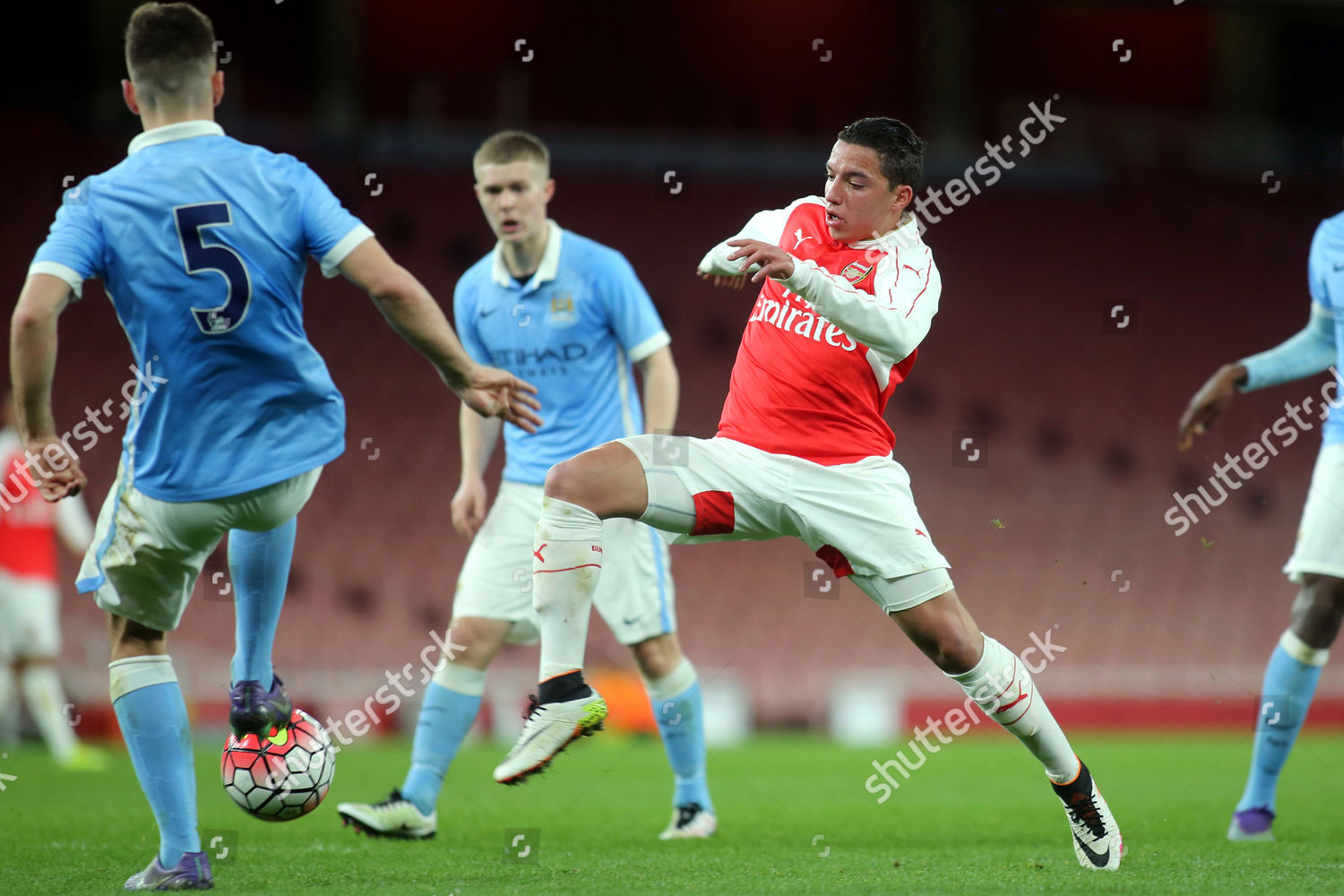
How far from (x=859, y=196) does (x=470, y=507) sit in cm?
199

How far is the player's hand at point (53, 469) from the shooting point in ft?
10.9

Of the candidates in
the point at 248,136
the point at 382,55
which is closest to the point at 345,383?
the point at 248,136

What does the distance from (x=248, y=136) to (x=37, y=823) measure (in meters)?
8.76

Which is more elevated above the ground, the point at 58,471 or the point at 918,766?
the point at 58,471

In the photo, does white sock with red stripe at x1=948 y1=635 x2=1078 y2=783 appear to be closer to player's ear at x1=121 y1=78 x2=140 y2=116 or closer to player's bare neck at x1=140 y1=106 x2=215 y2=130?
player's bare neck at x1=140 y1=106 x2=215 y2=130

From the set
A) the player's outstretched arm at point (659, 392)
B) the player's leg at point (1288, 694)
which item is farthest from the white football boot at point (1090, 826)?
the player's outstretched arm at point (659, 392)

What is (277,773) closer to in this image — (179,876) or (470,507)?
(179,876)

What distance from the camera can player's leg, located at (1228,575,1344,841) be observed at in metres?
4.77

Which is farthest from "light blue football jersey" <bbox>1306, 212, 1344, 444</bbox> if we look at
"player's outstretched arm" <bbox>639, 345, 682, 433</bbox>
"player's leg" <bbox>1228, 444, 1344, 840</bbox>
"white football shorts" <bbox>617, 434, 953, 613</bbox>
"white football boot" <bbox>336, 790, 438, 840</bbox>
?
"white football boot" <bbox>336, 790, 438, 840</bbox>

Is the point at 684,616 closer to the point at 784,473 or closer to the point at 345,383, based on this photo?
the point at 345,383

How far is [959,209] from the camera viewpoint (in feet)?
48.9

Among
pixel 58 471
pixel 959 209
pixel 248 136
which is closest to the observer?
pixel 58 471

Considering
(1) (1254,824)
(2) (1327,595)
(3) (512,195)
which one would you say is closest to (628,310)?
(3) (512,195)

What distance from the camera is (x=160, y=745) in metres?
3.71
